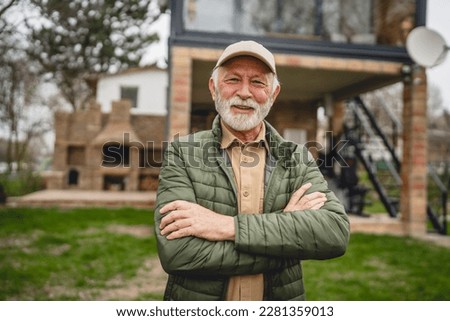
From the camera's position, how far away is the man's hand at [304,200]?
1406 mm

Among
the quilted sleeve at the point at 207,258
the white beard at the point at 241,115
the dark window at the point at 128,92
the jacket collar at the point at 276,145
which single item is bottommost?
the quilted sleeve at the point at 207,258

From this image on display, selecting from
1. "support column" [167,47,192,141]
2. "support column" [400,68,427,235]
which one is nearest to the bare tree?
"support column" [167,47,192,141]

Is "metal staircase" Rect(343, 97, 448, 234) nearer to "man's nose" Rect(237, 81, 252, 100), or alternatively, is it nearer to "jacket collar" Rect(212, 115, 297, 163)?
"jacket collar" Rect(212, 115, 297, 163)

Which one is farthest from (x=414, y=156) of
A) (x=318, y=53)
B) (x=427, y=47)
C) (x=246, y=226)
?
(x=246, y=226)

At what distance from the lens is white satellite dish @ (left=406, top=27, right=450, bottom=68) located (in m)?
3.84

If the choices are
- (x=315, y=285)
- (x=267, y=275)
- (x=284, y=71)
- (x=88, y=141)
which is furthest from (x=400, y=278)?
(x=88, y=141)

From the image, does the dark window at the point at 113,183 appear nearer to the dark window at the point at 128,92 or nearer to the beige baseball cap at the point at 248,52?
the dark window at the point at 128,92

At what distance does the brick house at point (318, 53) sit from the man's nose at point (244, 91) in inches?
121

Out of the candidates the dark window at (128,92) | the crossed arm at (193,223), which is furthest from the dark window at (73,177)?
the crossed arm at (193,223)

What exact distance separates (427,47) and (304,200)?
3467 mm

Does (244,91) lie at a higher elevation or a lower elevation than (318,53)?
lower

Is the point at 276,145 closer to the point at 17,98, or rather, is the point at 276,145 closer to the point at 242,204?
the point at 242,204

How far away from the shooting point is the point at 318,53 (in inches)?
220
